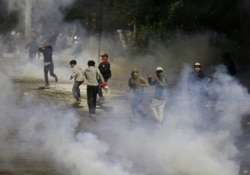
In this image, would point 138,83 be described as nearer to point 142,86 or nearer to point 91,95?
point 142,86

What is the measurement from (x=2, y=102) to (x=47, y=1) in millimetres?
23202

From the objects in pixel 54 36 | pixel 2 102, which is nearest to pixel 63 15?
pixel 54 36

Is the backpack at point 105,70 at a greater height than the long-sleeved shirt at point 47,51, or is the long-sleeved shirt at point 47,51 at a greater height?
the long-sleeved shirt at point 47,51

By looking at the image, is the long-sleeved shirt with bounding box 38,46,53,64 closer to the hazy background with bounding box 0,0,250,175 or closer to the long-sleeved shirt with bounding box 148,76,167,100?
the hazy background with bounding box 0,0,250,175

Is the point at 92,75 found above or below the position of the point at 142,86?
above

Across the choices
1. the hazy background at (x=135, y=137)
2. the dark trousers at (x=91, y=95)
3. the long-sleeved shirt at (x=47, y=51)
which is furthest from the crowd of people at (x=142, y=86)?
the long-sleeved shirt at (x=47, y=51)

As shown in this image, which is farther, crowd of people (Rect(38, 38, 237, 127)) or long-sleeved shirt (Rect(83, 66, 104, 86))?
long-sleeved shirt (Rect(83, 66, 104, 86))

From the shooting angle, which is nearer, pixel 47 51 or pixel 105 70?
pixel 105 70

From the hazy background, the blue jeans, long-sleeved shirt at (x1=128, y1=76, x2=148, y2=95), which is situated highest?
long-sleeved shirt at (x1=128, y1=76, x2=148, y2=95)

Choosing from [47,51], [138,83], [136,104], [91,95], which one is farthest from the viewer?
[47,51]

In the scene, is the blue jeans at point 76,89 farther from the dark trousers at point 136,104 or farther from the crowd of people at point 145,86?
the dark trousers at point 136,104

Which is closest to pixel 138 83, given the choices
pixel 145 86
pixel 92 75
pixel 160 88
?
pixel 145 86

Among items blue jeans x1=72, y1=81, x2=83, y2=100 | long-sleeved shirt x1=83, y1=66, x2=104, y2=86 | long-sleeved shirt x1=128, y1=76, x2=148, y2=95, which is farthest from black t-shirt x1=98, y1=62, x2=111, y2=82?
long-sleeved shirt x1=128, y1=76, x2=148, y2=95

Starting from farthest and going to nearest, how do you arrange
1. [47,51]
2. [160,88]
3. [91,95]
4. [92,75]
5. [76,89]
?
1. [47,51]
2. [76,89]
3. [91,95]
4. [92,75]
5. [160,88]
